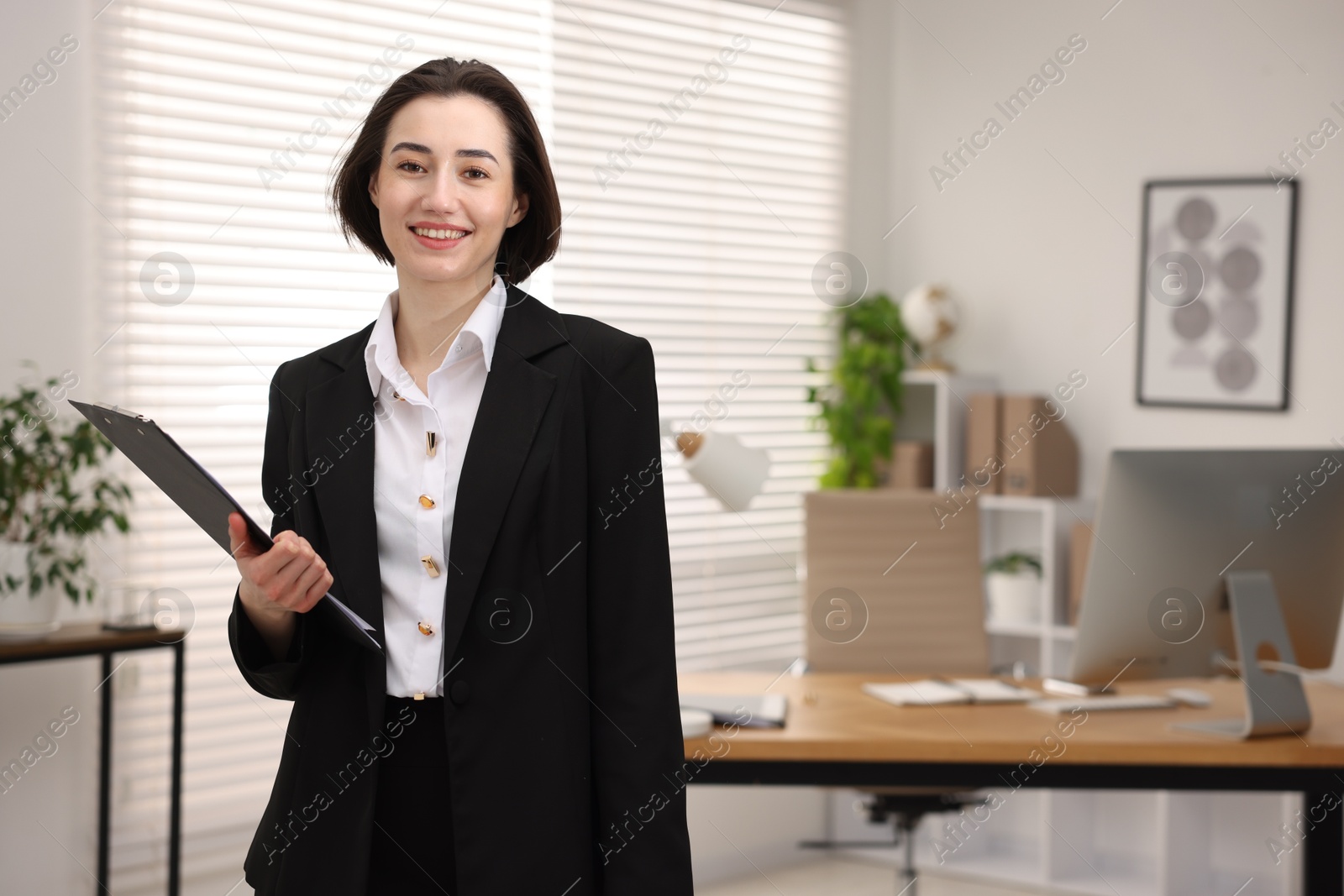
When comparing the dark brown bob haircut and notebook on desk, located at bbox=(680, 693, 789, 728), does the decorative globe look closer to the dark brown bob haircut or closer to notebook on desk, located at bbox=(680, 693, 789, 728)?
notebook on desk, located at bbox=(680, 693, 789, 728)

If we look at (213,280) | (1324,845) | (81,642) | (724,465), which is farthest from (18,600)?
(1324,845)

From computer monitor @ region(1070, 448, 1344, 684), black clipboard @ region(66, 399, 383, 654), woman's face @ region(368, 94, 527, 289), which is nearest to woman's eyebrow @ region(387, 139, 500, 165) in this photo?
woman's face @ region(368, 94, 527, 289)

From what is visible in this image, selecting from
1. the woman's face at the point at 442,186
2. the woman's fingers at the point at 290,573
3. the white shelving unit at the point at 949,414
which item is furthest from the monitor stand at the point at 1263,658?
the white shelving unit at the point at 949,414

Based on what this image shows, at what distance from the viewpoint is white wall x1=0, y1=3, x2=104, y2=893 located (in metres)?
2.96

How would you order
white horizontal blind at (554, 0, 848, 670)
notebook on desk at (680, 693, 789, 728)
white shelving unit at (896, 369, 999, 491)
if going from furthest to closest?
white shelving unit at (896, 369, 999, 491), white horizontal blind at (554, 0, 848, 670), notebook on desk at (680, 693, 789, 728)

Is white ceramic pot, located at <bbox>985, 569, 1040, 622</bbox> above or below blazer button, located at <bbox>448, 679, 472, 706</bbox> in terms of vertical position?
below

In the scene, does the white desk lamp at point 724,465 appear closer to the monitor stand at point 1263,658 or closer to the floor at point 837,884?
the monitor stand at point 1263,658

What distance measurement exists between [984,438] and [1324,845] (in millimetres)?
2047

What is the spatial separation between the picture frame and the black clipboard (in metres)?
3.67

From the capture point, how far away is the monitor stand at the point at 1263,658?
2.54m

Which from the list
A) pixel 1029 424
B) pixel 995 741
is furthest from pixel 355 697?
pixel 1029 424

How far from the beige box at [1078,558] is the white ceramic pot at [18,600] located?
3.15 m

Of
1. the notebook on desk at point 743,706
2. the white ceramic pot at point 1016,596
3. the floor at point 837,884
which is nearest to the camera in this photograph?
the notebook on desk at point 743,706

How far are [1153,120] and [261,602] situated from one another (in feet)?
13.0
